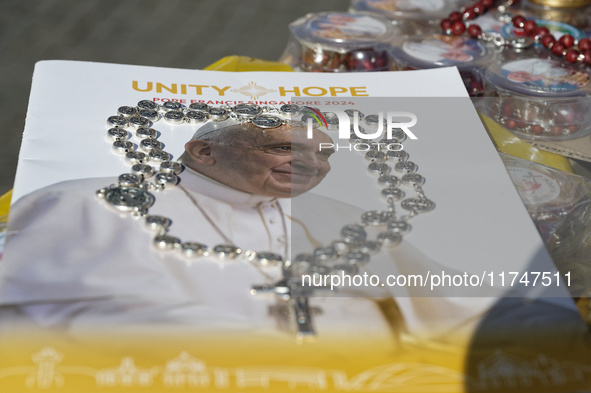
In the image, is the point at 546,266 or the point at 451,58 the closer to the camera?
the point at 546,266

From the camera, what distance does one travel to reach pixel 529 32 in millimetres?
823

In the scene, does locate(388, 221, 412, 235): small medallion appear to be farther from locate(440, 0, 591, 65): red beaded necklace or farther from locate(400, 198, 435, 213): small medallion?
locate(440, 0, 591, 65): red beaded necklace

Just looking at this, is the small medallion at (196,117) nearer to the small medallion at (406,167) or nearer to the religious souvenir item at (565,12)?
the small medallion at (406,167)

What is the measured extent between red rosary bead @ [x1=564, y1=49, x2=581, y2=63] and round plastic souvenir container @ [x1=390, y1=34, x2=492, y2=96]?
0.30 ft

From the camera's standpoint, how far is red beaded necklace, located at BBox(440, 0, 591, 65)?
0.77 m

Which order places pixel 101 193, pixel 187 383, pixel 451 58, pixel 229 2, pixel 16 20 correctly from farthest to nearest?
pixel 229 2 → pixel 16 20 → pixel 451 58 → pixel 101 193 → pixel 187 383

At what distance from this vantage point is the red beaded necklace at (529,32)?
0.77m

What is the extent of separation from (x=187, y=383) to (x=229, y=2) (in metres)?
1.93

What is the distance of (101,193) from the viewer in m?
0.47

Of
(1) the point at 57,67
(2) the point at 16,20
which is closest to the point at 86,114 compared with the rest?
(1) the point at 57,67

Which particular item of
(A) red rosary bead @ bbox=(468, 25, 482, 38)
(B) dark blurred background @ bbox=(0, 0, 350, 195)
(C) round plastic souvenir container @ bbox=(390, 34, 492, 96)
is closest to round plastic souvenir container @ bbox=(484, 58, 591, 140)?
(C) round plastic souvenir container @ bbox=(390, 34, 492, 96)

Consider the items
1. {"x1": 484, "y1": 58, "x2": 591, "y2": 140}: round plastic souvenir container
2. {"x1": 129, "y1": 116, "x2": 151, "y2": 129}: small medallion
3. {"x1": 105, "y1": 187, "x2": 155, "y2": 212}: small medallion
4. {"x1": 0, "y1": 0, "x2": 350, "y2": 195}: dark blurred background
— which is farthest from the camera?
{"x1": 0, "y1": 0, "x2": 350, "y2": 195}: dark blurred background

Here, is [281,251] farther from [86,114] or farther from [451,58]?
[451,58]

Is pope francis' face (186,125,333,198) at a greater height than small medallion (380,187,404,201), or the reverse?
pope francis' face (186,125,333,198)
